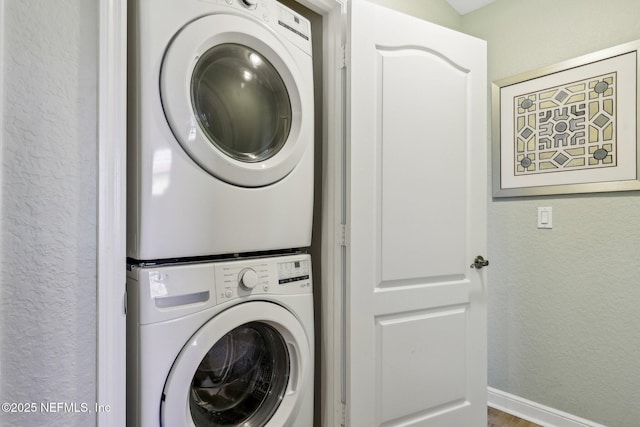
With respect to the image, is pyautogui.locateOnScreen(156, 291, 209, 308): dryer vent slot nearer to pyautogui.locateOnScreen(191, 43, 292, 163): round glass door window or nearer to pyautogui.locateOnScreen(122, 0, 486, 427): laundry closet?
pyautogui.locateOnScreen(122, 0, 486, 427): laundry closet

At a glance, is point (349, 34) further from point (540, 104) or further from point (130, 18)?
point (540, 104)

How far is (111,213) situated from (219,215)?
0.30 metres

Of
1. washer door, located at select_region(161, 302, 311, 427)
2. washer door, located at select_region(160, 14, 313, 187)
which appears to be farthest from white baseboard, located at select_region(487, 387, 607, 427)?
washer door, located at select_region(160, 14, 313, 187)

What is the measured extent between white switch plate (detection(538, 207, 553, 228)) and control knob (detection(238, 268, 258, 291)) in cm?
160

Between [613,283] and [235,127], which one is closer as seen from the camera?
[235,127]

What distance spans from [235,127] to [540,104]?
5.46 feet

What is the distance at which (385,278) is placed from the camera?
1420 mm

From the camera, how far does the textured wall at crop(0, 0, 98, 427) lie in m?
0.74

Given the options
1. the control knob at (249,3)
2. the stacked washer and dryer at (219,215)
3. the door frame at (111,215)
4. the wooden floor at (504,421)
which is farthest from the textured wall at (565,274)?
the door frame at (111,215)

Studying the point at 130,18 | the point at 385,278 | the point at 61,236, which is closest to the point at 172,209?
the point at 61,236

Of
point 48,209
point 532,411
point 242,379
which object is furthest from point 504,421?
point 48,209

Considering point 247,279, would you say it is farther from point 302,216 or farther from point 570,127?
point 570,127

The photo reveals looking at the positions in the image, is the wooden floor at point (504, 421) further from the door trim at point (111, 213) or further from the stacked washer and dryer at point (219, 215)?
the door trim at point (111, 213)

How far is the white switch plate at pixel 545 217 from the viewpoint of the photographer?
182cm
